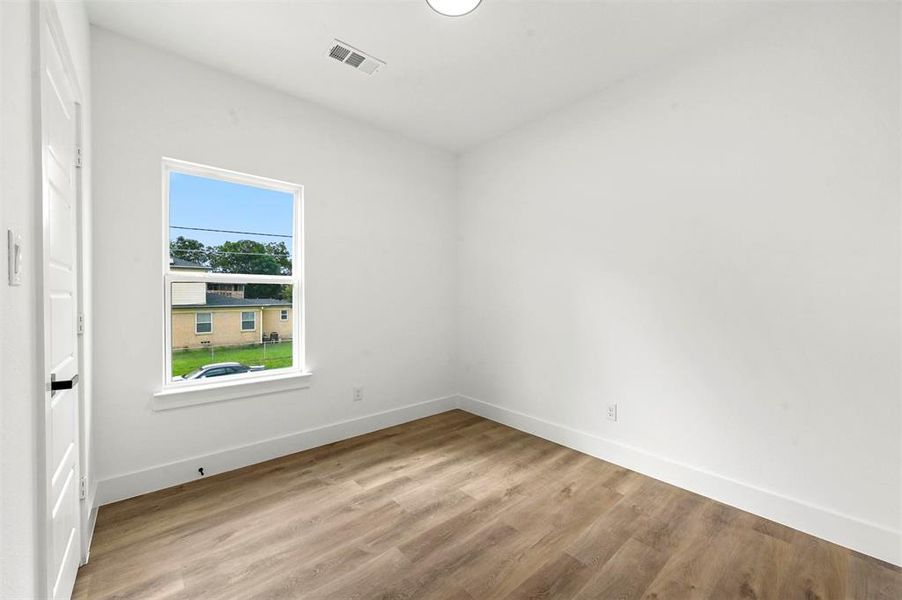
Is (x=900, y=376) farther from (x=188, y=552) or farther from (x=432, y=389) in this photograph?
(x=188, y=552)

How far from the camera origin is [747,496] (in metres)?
2.35

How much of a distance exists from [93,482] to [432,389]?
2.66 meters

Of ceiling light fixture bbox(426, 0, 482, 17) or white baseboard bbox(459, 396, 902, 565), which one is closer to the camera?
white baseboard bbox(459, 396, 902, 565)

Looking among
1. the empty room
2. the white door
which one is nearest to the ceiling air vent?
the empty room

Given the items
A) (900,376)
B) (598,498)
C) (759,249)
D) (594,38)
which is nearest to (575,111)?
(594,38)

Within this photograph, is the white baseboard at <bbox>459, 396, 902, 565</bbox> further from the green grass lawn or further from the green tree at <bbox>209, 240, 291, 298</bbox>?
the green tree at <bbox>209, 240, 291, 298</bbox>

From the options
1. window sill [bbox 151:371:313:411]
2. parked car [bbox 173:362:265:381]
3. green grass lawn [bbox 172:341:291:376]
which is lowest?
window sill [bbox 151:371:313:411]

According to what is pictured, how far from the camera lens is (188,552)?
195 centimetres

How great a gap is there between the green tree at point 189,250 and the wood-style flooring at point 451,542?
1.53 metres

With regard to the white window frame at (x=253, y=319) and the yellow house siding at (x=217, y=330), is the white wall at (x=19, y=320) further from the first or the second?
the white window frame at (x=253, y=319)

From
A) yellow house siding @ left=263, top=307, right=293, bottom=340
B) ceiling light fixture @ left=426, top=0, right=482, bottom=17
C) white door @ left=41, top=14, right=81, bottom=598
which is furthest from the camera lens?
yellow house siding @ left=263, top=307, right=293, bottom=340

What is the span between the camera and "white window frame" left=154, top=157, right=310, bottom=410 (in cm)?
262

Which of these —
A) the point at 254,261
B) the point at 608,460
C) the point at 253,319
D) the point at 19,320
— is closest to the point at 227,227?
the point at 254,261

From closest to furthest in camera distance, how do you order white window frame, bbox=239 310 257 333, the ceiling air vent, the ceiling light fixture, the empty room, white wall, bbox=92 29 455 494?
the empty room → the ceiling light fixture → white wall, bbox=92 29 455 494 → the ceiling air vent → white window frame, bbox=239 310 257 333
